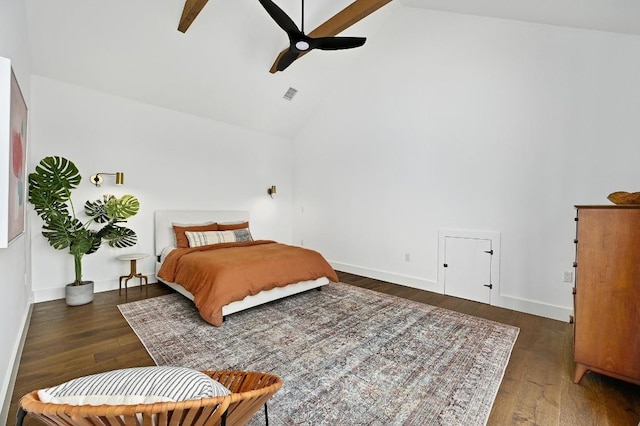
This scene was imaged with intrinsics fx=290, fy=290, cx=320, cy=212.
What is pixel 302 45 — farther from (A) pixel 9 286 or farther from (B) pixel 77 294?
(B) pixel 77 294

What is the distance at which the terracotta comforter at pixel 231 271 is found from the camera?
9.36ft

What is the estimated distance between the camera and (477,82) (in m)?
3.60

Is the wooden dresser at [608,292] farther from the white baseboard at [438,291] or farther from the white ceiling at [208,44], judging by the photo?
the white ceiling at [208,44]

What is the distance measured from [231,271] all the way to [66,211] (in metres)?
2.01

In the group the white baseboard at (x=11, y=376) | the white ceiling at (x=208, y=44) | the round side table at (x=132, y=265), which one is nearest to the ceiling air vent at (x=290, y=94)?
the white ceiling at (x=208, y=44)

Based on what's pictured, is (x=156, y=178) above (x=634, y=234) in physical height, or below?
above

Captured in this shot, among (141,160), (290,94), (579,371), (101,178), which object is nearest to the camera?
(579,371)

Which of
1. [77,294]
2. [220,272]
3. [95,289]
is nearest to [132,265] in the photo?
[95,289]

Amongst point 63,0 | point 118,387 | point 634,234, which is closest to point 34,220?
point 63,0

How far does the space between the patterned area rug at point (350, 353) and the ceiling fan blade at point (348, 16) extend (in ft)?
9.71

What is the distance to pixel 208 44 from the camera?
3.75 m

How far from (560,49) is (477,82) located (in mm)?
803

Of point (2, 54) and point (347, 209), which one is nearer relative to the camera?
point (2, 54)

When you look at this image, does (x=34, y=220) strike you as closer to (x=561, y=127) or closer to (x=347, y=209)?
(x=347, y=209)
